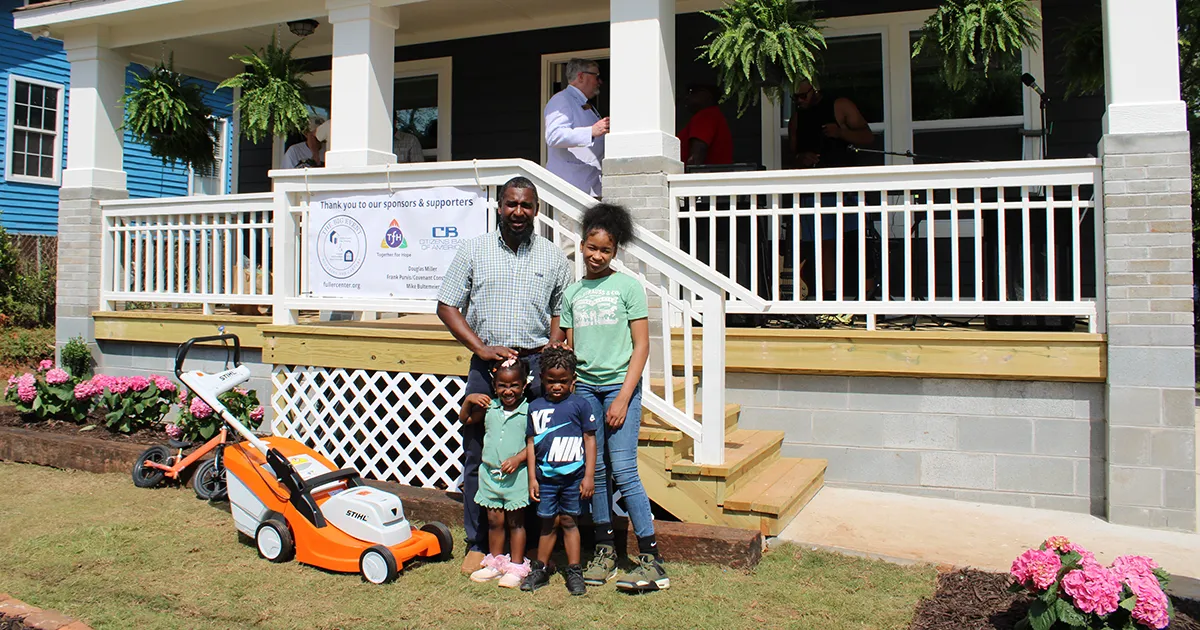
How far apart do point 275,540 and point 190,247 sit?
3.98 meters

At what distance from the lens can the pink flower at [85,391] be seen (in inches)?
274

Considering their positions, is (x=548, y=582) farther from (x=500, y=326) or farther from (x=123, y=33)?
(x=123, y=33)

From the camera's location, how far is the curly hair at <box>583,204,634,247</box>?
4.09 m

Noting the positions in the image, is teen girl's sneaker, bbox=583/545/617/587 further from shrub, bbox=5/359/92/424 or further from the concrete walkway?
shrub, bbox=5/359/92/424

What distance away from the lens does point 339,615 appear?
380 centimetres

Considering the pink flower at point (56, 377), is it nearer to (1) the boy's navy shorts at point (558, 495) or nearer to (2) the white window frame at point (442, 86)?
(2) the white window frame at point (442, 86)

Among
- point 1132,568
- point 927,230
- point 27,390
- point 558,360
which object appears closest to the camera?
point 1132,568

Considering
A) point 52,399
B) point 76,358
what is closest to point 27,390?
point 52,399

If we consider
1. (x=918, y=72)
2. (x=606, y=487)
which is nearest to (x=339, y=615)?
(x=606, y=487)

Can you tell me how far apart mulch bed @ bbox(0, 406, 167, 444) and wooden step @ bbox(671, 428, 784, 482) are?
4.22 meters

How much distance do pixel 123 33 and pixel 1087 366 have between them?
345 inches

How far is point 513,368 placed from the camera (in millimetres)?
4160

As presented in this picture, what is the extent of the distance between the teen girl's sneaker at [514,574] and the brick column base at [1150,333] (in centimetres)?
338

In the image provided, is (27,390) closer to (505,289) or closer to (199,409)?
(199,409)
